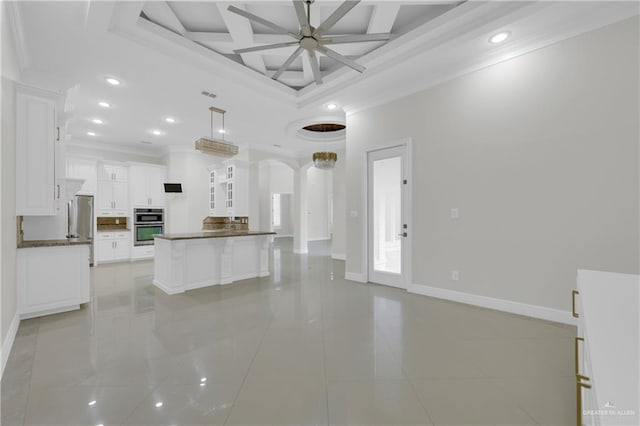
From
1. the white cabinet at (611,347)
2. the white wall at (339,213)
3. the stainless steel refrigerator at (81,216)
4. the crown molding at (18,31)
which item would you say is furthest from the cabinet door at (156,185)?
the white cabinet at (611,347)

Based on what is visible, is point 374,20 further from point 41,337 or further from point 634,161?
point 41,337

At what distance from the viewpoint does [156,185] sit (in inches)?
301

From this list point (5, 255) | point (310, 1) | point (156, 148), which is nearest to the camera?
point (5, 255)

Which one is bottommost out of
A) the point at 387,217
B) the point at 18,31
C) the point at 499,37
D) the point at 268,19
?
the point at 387,217

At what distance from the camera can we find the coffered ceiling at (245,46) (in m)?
2.66

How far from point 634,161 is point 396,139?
101 inches

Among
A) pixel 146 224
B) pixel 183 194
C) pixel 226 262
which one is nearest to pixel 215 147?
pixel 226 262

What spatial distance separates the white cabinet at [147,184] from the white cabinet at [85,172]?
76cm

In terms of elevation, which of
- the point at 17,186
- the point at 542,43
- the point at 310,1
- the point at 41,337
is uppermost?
the point at 310,1

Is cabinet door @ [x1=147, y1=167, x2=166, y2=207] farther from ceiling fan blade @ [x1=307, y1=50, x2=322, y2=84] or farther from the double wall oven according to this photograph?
ceiling fan blade @ [x1=307, y1=50, x2=322, y2=84]

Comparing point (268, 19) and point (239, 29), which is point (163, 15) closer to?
point (239, 29)

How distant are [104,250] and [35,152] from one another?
4.58m

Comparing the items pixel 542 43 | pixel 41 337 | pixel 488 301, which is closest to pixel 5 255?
pixel 41 337

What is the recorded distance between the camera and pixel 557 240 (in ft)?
9.52
